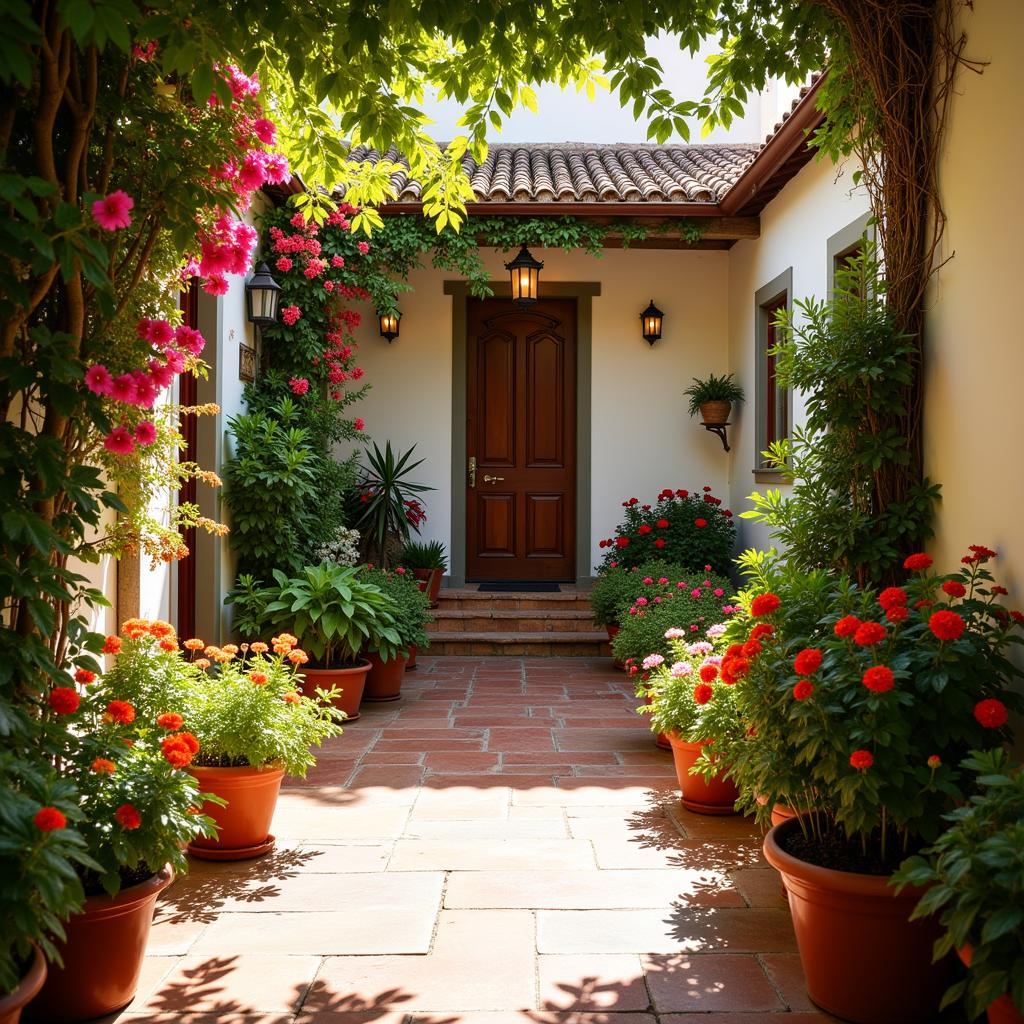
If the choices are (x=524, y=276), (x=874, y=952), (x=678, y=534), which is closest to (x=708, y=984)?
(x=874, y=952)

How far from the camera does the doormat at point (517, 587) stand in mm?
8812

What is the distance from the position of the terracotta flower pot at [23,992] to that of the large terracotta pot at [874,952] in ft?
6.08

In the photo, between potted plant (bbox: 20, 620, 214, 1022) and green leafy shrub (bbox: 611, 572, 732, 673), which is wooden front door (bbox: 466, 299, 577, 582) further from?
potted plant (bbox: 20, 620, 214, 1022)

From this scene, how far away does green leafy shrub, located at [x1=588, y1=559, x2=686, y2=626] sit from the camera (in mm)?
7099

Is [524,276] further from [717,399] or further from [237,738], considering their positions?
[237,738]

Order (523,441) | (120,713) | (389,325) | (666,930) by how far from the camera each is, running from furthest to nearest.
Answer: (523,441) < (389,325) < (666,930) < (120,713)

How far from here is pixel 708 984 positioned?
2.73 m

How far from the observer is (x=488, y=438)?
932cm

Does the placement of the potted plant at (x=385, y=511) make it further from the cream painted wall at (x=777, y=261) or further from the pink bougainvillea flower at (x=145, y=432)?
the pink bougainvillea flower at (x=145, y=432)

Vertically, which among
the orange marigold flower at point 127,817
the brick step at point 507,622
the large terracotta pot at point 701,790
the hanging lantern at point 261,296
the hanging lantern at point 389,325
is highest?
the hanging lantern at point 389,325

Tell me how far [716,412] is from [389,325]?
305 cm

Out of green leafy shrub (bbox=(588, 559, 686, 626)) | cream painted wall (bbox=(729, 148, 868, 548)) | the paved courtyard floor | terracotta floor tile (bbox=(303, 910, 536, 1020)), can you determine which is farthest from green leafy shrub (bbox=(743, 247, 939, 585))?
green leafy shrub (bbox=(588, 559, 686, 626))

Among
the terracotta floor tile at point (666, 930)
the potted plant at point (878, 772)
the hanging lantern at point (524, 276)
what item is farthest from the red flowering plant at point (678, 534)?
the potted plant at point (878, 772)

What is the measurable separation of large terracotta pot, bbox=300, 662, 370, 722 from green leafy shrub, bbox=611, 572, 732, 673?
158 cm
